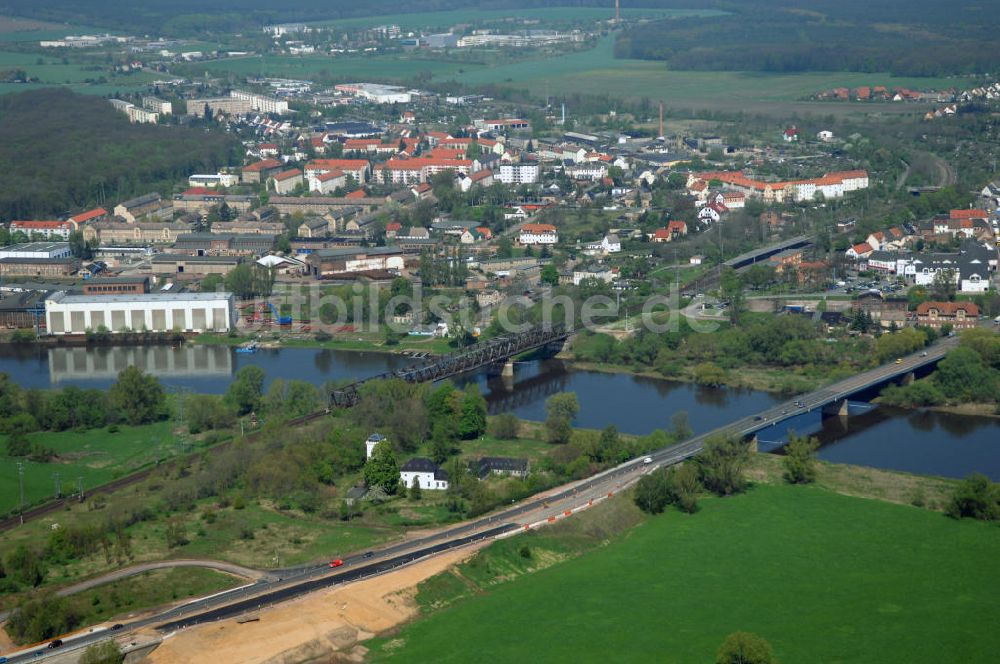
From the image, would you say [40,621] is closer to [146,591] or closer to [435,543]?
[146,591]

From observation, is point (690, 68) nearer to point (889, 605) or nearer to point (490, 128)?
point (490, 128)

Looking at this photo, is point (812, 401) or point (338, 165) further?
point (338, 165)

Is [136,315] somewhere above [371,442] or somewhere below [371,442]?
below

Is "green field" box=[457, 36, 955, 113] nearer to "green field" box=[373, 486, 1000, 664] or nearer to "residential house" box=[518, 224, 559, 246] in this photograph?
"residential house" box=[518, 224, 559, 246]

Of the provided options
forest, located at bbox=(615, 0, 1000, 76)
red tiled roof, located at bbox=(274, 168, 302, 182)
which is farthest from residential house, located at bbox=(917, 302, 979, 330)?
forest, located at bbox=(615, 0, 1000, 76)

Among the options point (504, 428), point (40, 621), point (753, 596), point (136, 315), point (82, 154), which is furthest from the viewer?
point (82, 154)

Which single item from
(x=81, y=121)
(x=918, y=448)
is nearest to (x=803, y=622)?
(x=918, y=448)

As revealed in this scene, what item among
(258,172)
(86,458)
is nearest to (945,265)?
(86,458)
